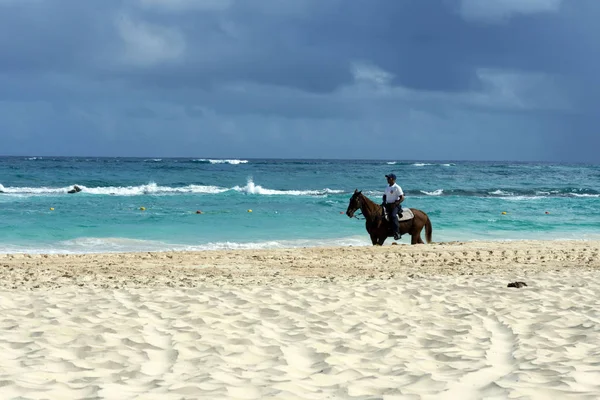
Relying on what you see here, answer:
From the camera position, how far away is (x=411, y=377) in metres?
4.56

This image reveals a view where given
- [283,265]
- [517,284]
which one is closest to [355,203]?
[283,265]

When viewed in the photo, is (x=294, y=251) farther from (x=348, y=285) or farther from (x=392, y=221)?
(x=348, y=285)

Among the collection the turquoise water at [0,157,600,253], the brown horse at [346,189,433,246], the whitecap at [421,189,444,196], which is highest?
the brown horse at [346,189,433,246]

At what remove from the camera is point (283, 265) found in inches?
481

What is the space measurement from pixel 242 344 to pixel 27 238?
13.5 m

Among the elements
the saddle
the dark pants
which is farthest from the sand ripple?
the saddle

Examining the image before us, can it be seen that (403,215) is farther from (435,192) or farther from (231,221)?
(435,192)

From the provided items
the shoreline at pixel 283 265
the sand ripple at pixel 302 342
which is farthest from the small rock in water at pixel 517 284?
the shoreline at pixel 283 265

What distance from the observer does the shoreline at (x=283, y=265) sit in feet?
31.8

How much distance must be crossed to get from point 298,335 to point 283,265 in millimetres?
6332

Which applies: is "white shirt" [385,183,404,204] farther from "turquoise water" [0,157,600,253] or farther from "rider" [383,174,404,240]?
"turquoise water" [0,157,600,253]

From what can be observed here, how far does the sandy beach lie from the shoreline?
13cm

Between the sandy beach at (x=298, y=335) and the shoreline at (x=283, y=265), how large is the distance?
0.44 feet

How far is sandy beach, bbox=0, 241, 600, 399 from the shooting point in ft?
14.2
